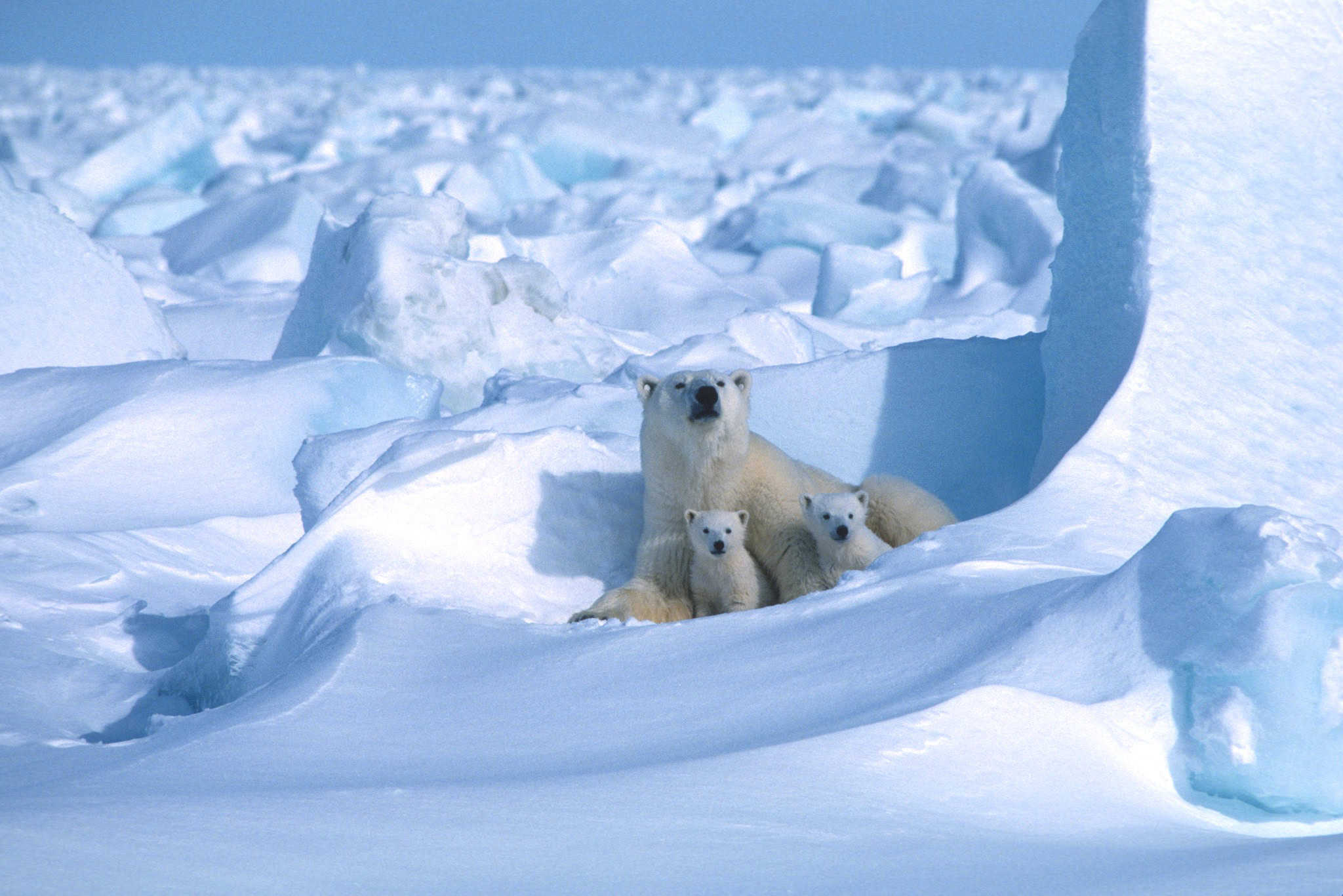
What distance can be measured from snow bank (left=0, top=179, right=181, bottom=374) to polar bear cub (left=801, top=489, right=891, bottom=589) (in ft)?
9.89

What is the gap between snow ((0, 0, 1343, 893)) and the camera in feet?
5.68

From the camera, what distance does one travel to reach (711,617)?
8.77 ft

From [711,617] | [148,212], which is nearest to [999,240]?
[711,617]

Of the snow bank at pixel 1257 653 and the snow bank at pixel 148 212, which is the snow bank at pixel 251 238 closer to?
the snow bank at pixel 148 212

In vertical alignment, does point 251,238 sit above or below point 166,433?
below

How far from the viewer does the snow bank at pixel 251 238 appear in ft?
26.6

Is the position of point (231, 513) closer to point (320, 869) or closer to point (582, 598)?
point (582, 598)

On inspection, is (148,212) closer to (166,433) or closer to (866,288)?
(866,288)

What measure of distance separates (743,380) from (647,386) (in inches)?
9.7

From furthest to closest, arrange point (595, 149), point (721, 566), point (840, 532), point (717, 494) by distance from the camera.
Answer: point (595, 149) < point (717, 494) < point (721, 566) < point (840, 532)

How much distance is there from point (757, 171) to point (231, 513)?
32.4 feet

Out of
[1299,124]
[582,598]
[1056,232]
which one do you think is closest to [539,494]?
[582,598]

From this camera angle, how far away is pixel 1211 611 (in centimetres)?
205

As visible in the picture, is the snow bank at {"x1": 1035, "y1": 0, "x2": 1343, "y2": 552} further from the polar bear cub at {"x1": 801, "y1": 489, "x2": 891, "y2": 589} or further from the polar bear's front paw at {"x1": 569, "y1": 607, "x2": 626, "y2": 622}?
the polar bear's front paw at {"x1": 569, "y1": 607, "x2": 626, "y2": 622}
